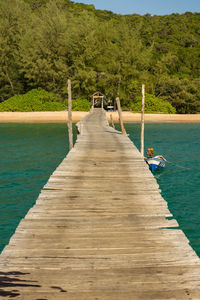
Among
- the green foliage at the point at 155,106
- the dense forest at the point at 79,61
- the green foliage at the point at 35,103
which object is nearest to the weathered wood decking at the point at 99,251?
the green foliage at the point at 155,106

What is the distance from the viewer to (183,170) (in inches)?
781

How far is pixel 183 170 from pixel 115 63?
53088 mm

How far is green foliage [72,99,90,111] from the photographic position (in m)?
66.1

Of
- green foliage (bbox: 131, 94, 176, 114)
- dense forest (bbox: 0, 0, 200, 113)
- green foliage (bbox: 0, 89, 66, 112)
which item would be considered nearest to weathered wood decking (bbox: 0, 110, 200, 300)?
green foliage (bbox: 131, 94, 176, 114)

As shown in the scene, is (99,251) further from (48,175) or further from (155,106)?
(155,106)

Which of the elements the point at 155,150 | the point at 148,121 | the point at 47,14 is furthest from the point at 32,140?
the point at 47,14

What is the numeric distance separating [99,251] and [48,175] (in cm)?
1342

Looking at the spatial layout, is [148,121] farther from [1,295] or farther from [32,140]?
[1,295]

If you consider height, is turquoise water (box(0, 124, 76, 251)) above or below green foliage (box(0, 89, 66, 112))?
below

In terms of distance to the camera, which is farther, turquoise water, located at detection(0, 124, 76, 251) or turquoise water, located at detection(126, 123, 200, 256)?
turquoise water, located at detection(0, 124, 76, 251)

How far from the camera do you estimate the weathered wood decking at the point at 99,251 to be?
4.29 m

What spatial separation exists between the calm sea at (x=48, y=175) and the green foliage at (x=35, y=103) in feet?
109

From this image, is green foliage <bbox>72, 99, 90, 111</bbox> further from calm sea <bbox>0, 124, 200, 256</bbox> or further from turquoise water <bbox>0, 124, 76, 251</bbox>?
calm sea <bbox>0, 124, 200, 256</bbox>

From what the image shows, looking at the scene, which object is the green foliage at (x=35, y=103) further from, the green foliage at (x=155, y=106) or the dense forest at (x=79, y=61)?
the green foliage at (x=155, y=106)
